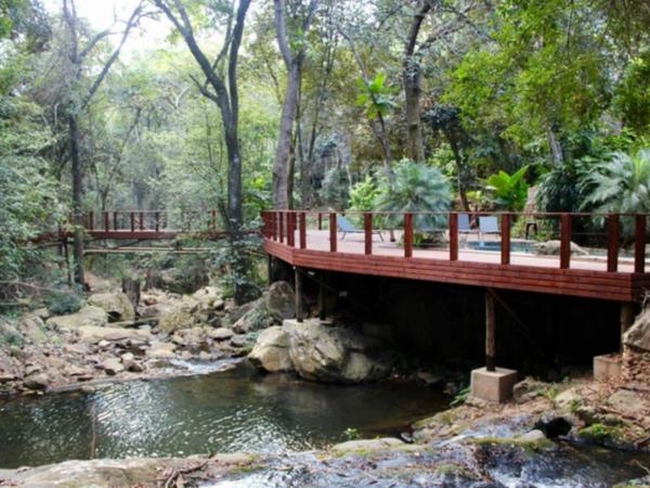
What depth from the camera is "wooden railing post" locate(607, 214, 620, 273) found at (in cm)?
715

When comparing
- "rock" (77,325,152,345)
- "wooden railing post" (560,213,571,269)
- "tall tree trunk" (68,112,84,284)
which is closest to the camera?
"wooden railing post" (560,213,571,269)

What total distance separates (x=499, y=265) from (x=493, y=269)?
0.10 meters

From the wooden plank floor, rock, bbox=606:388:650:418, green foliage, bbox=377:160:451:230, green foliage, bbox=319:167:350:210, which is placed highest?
green foliage, bbox=319:167:350:210

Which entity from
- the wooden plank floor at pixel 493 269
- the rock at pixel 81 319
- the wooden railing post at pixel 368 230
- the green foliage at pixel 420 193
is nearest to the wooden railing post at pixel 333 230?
the wooden plank floor at pixel 493 269

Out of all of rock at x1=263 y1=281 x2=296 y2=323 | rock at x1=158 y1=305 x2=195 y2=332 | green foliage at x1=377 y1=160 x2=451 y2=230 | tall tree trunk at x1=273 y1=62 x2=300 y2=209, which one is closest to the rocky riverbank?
green foliage at x1=377 y1=160 x2=451 y2=230

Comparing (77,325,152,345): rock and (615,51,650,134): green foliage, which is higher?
(615,51,650,134): green foliage

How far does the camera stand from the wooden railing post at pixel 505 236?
8074 millimetres

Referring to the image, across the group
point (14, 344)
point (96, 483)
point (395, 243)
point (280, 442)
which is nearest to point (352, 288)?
point (395, 243)

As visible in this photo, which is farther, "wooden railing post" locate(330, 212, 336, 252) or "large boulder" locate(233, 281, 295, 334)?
"large boulder" locate(233, 281, 295, 334)

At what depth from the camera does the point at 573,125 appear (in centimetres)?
926

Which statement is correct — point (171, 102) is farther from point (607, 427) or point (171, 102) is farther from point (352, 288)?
point (607, 427)

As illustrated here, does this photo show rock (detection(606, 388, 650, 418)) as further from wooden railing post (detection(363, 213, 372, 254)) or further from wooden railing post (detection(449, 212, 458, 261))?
wooden railing post (detection(363, 213, 372, 254))

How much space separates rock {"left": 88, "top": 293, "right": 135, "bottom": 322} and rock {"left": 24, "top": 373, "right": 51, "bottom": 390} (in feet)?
23.0

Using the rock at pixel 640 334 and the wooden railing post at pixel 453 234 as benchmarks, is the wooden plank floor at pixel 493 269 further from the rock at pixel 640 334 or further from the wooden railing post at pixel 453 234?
the rock at pixel 640 334
